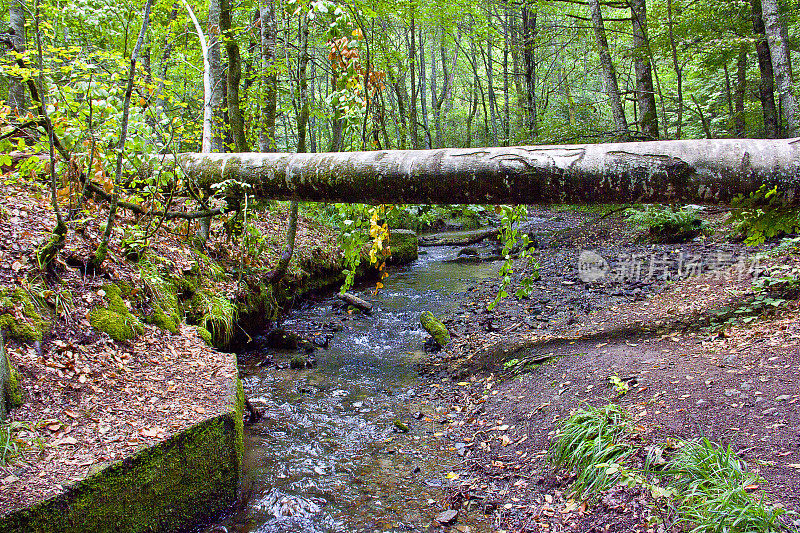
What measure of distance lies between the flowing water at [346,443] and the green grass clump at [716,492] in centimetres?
131

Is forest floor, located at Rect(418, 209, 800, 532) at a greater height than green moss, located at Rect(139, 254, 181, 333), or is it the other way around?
green moss, located at Rect(139, 254, 181, 333)

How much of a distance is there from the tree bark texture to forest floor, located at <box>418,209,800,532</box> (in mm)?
1288

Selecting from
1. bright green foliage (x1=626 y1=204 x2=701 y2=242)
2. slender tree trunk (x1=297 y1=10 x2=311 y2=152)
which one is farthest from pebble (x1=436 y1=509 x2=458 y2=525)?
bright green foliage (x1=626 y1=204 x2=701 y2=242)

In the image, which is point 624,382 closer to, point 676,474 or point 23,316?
point 676,474

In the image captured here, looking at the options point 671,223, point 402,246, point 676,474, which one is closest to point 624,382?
point 676,474

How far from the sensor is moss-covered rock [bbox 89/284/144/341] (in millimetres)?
3785

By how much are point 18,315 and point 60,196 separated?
1.48 metres

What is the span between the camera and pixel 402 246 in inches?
432

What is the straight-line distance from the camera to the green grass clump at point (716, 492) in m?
2.00

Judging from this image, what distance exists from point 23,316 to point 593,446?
165 inches

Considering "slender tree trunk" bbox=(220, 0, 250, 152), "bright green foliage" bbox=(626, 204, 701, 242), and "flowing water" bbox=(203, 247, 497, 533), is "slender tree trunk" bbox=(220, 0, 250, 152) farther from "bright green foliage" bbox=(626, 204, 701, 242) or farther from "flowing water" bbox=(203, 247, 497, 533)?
"bright green foliage" bbox=(626, 204, 701, 242)

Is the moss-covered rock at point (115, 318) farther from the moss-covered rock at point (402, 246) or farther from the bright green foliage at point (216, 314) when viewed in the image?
the moss-covered rock at point (402, 246)

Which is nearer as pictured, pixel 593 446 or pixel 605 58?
pixel 593 446

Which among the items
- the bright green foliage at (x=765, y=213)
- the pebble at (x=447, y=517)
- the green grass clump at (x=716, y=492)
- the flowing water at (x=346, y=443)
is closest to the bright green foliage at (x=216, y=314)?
the flowing water at (x=346, y=443)
